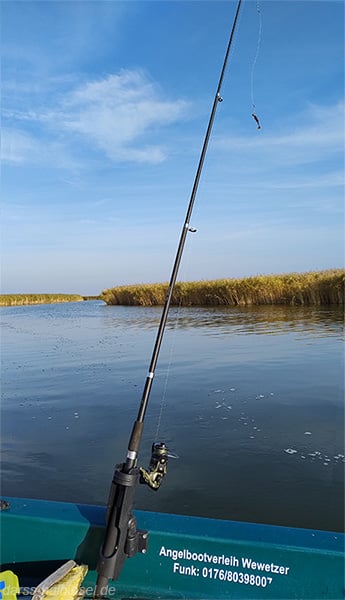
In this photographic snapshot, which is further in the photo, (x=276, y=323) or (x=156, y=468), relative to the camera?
(x=276, y=323)

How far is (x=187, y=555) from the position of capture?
2230mm

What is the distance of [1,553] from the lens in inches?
94.3

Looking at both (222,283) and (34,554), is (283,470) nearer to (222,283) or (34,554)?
(34,554)

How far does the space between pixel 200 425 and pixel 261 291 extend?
15.5 metres

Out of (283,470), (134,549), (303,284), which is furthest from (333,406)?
(303,284)

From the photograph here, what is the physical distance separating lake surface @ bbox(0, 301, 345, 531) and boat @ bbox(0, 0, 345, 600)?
925mm

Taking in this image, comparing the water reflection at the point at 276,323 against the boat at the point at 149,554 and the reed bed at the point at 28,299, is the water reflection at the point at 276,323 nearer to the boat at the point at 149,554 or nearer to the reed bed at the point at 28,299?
the boat at the point at 149,554

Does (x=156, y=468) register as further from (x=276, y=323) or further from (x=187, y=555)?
(x=276, y=323)

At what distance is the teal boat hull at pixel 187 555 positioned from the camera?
83.0 inches

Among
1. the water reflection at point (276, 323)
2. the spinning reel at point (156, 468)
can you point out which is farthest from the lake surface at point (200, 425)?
the water reflection at point (276, 323)

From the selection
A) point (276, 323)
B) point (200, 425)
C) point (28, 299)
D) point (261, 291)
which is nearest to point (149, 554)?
point (200, 425)

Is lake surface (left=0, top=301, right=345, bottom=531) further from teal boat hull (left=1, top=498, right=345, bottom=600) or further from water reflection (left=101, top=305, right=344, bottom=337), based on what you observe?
water reflection (left=101, top=305, right=344, bottom=337)

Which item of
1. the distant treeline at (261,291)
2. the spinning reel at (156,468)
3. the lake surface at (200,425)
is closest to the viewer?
the spinning reel at (156,468)

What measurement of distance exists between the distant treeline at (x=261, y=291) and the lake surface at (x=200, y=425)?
8229 mm
